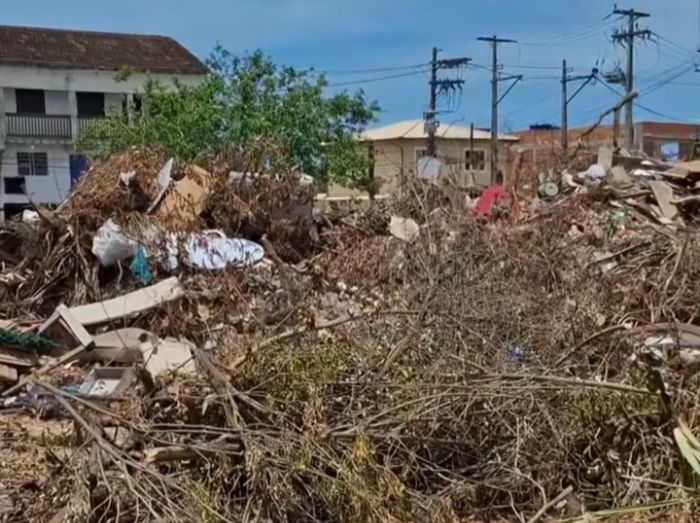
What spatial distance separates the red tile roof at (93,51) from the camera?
3180 centimetres

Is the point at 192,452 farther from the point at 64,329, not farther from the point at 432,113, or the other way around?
the point at 432,113

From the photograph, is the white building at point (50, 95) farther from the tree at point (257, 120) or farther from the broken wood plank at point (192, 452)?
the broken wood plank at point (192, 452)

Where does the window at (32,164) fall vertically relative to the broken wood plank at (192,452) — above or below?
above

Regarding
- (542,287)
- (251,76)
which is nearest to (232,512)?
(542,287)

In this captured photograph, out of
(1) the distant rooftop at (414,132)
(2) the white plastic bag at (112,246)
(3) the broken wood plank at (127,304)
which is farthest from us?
(1) the distant rooftop at (414,132)

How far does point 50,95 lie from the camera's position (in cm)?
3194

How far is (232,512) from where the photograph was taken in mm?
3994

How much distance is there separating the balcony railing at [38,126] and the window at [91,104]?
61cm

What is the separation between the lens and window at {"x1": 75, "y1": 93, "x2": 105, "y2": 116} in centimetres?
3209

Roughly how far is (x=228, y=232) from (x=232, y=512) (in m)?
5.33

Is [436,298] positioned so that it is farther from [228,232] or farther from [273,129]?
[273,129]

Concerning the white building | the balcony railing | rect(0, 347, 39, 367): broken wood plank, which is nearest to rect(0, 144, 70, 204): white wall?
the white building

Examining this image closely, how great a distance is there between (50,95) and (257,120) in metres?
17.8

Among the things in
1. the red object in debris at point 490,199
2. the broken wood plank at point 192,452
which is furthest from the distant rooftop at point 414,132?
the broken wood plank at point 192,452
